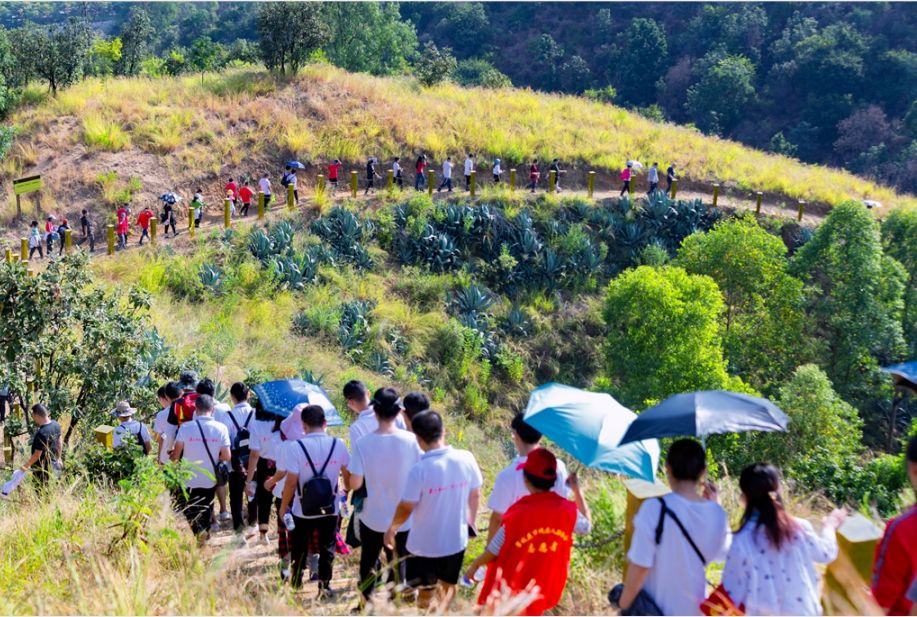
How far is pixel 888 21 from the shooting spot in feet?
203

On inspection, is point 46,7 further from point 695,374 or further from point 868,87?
point 695,374

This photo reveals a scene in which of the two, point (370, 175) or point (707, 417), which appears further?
point (370, 175)

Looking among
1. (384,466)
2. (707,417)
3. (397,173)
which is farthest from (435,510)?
(397,173)

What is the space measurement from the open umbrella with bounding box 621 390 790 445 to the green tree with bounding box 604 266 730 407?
1486 cm

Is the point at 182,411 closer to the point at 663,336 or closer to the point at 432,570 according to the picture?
the point at 432,570

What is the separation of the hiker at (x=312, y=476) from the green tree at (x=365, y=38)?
4453cm

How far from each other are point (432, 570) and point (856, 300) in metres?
20.6

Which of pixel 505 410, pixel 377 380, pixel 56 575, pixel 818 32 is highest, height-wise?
pixel 818 32

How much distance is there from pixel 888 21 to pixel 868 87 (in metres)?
7.71

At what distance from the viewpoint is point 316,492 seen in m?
5.98

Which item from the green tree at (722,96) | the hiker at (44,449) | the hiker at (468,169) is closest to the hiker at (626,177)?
the hiker at (468,169)

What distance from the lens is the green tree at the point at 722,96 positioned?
5916 cm

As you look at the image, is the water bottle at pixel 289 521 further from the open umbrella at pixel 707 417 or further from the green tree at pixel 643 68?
the green tree at pixel 643 68

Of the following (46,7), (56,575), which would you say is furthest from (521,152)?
(46,7)
